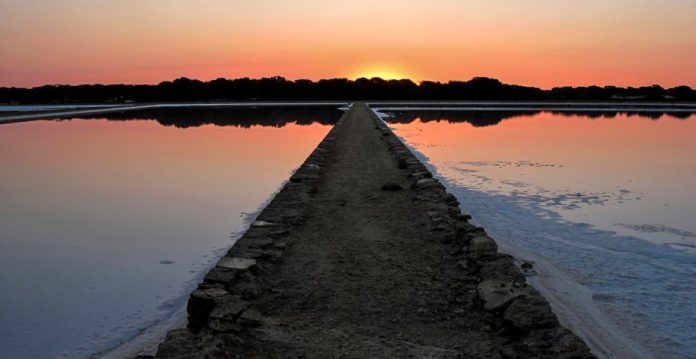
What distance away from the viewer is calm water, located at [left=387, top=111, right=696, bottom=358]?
394 cm

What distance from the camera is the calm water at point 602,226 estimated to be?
3941 mm

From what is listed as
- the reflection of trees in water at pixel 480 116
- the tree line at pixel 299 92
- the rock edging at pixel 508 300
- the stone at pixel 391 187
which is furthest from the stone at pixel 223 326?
the tree line at pixel 299 92

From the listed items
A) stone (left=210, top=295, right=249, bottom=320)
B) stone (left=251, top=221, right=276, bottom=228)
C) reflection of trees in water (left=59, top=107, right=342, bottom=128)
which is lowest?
reflection of trees in water (left=59, top=107, right=342, bottom=128)

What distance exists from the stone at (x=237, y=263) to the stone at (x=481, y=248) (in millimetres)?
1782

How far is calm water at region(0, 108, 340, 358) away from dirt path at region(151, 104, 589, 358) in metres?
0.74

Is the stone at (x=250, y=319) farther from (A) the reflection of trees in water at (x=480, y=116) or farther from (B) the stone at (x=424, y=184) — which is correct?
(A) the reflection of trees in water at (x=480, y=116)

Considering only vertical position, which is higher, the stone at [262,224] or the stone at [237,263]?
the stone at [237,263]

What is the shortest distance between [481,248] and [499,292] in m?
0.93

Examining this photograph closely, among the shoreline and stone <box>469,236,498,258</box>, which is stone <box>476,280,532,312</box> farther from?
stone <box>469,236,498,258</box>

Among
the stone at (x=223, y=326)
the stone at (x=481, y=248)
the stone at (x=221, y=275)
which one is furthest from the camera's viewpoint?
the stone at (x=481, y=248)

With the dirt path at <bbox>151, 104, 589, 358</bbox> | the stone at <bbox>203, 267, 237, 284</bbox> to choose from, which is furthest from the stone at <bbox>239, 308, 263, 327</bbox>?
the stone at <bbox>203, 267, 237, 284</bbox>

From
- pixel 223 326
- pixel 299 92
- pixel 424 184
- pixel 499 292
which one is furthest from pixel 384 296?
pixel 299 92

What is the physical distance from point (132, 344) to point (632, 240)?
4922 mm

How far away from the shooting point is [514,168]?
11.4 m
